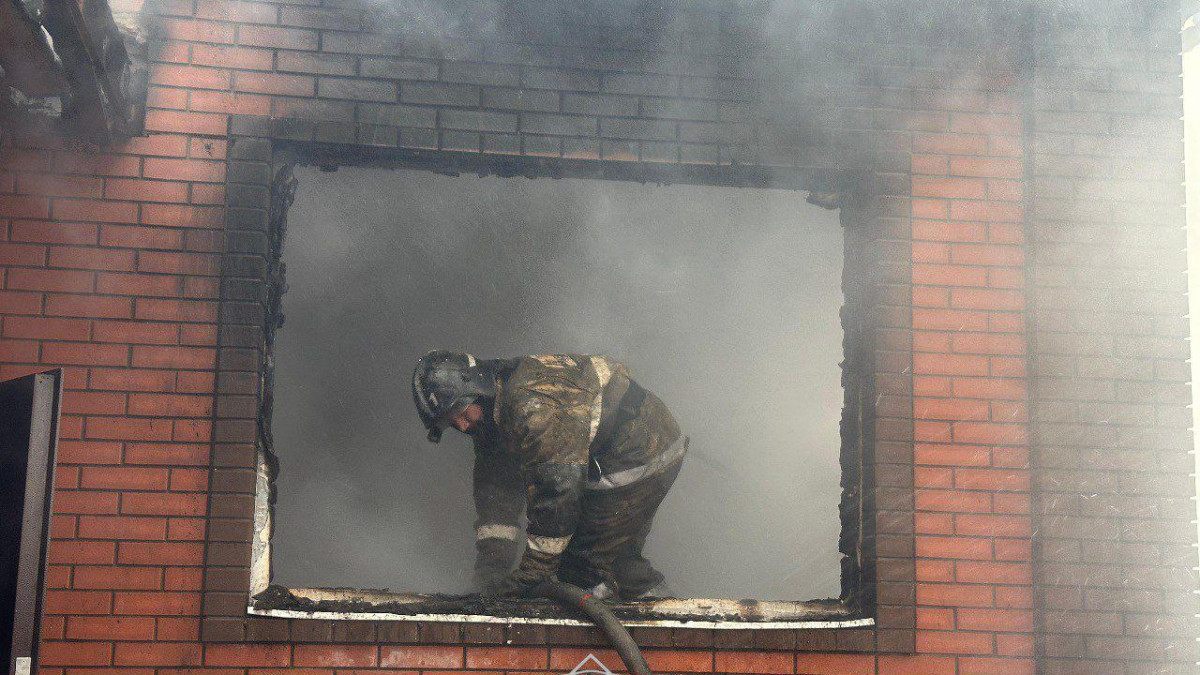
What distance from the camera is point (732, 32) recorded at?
5180 mm

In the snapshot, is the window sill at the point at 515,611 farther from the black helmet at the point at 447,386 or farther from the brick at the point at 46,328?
the brick at the point at 46,328

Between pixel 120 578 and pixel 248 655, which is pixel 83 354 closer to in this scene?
pixel 120 578

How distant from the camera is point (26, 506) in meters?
3.66

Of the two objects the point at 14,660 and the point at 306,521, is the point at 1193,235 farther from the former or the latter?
the point at 14,660

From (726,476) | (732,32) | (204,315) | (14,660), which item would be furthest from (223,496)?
(726,476)

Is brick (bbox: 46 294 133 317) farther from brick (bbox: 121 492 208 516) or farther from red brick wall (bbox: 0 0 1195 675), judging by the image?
brick (bbox: 121 492 208 516)

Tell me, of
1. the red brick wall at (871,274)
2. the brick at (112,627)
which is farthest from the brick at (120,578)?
the brick at (112,627)

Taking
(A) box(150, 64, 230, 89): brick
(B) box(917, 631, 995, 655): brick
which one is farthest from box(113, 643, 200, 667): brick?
(B) box(917, 631, 995, 655): brick

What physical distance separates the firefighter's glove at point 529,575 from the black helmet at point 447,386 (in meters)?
0.88

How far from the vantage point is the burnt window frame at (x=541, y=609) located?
4574 mm

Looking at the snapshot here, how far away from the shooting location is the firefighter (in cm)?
498

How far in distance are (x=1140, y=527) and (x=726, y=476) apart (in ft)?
12.6

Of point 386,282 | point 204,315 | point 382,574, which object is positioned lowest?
point 382,574

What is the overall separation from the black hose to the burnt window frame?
0.31ft
